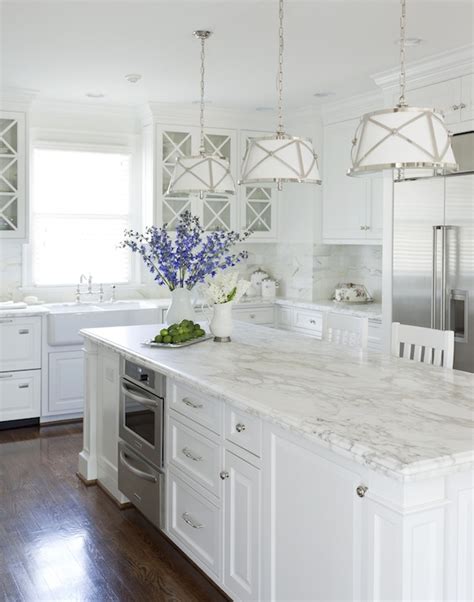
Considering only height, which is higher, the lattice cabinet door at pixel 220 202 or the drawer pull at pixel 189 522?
the lattice cabinet door at pixel 220 202

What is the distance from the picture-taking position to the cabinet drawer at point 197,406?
2.69 meters

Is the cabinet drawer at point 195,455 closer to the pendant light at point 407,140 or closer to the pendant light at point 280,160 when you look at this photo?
the pendant light at point 280,160

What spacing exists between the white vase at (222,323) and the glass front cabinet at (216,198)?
8.03ft

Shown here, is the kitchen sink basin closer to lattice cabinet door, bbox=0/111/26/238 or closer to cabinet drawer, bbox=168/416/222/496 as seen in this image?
lattice cabinet door, bbox=0/111/26/238

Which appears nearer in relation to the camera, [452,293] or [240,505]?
[240,505]

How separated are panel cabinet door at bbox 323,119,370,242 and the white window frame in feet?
5.69

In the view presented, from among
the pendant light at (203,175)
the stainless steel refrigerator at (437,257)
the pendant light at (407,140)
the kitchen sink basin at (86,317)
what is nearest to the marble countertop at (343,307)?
the stainless steel refrigerator at (437,257)

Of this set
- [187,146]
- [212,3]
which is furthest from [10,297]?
[212,3]

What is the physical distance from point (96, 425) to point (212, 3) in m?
2.42

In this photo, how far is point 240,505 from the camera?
254 cm

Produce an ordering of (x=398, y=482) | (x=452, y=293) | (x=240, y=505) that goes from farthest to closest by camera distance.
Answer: (x=452, y=293) → (x=240, y=505) → (x=398, y=482)

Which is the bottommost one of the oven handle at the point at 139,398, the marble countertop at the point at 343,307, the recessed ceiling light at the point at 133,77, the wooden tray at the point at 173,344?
the oven handle at the point at 139,398

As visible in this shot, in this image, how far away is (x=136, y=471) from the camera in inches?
134

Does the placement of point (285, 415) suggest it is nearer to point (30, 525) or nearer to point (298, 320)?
point (30, 525)
